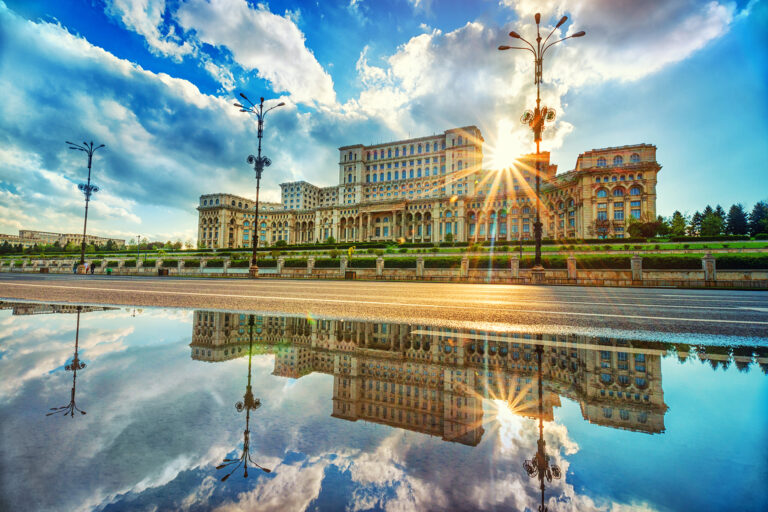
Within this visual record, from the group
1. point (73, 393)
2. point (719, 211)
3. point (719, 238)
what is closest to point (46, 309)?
point (73, 393)

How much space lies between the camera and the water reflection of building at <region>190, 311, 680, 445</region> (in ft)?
5.58

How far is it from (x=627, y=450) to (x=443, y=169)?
302ft

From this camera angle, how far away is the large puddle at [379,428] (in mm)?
1071

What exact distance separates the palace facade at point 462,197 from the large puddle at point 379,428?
245ft

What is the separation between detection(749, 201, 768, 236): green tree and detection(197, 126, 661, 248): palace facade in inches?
697

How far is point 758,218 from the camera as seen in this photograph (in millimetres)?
63094

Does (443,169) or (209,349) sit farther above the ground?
(443,169)

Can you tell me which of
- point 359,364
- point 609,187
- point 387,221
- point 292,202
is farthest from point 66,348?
point 292,202

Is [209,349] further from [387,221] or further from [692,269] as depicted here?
[387,221]

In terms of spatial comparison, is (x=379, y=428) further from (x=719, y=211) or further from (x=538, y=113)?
(x=719, y=211)

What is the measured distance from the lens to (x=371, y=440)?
1405 mm

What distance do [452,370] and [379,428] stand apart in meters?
1.01

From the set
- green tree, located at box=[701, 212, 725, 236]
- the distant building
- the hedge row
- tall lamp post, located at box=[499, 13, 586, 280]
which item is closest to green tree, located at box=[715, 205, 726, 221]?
green tree, located at box=[701, 212, 725, 236]

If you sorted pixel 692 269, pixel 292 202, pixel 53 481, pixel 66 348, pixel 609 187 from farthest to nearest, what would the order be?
1. pixel 292 202
2. pixel 609 187
3. pixel 692 269
4. pixel 66 348
5. pixel 53 481
